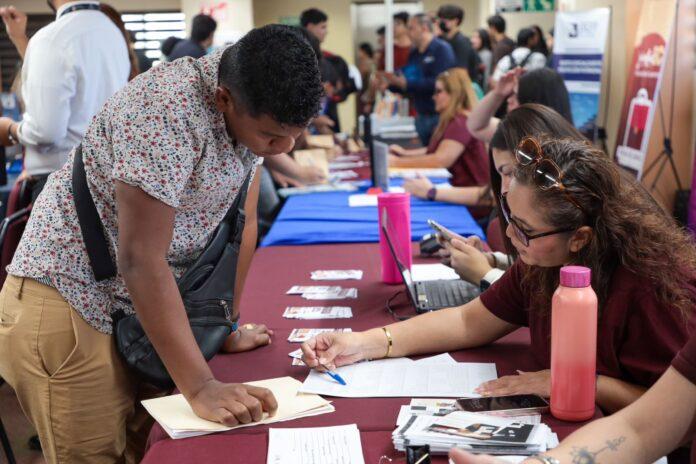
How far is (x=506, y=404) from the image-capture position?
1.24 m

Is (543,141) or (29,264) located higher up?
(543,141)

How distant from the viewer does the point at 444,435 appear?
112 cm

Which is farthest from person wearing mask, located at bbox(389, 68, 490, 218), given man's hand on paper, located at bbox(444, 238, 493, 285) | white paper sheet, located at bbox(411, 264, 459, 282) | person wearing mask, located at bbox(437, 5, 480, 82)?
person wearing mask, located at bbox(437, 5, 480, 82)

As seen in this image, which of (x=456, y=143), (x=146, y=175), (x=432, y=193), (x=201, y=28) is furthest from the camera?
(x=201, y=28)

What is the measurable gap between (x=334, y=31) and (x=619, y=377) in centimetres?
1252

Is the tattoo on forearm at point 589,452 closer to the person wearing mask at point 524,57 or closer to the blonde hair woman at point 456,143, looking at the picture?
the blonde hair woman at point 456,143

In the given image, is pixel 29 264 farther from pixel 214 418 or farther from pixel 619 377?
pixel 619 377

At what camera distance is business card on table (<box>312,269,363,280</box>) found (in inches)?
90.6

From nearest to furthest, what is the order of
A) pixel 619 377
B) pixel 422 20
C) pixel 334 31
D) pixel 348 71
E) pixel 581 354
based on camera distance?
pixel 581 354 < pixel 619 377 < pixel 422 20 < pixel 348 71 < pixel 334 31

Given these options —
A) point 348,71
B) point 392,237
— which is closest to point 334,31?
point 348,71

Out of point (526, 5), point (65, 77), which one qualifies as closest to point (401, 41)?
point (526, 5)

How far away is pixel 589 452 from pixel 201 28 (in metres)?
5.99

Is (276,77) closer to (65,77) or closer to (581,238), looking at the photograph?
(581,238)

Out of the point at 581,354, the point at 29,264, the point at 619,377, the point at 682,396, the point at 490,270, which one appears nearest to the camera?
the point at 682,396
